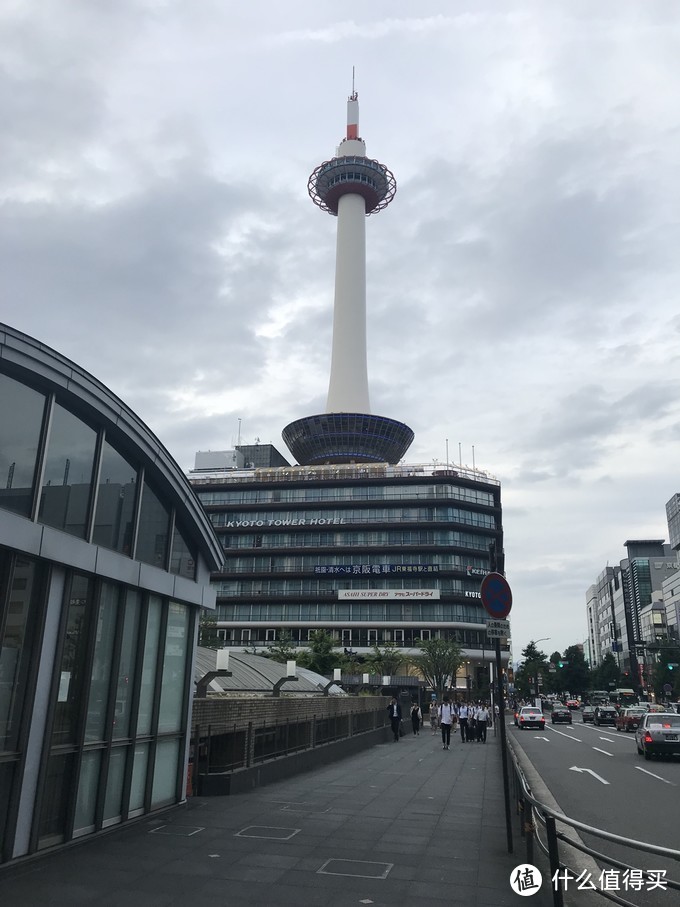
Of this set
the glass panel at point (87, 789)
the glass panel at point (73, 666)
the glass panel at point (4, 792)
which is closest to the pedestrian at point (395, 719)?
the glass panel at point (87, 789)

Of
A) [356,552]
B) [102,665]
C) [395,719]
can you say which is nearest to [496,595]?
[102,665]

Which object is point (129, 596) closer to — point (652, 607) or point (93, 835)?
point (93, 835)

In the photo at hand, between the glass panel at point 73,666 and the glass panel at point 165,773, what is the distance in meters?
2.63

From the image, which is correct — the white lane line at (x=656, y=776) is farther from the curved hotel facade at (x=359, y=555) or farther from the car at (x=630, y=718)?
the curved hotel facade at (x=359, y=555)

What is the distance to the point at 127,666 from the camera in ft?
35.1

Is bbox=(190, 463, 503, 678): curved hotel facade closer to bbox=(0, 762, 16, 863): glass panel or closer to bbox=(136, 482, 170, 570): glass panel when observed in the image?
bbox=(136, 482, 170, 570): glass panel

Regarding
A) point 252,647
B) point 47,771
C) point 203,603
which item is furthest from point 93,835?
point 252,647

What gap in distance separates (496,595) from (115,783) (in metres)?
6.22

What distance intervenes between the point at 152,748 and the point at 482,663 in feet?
270

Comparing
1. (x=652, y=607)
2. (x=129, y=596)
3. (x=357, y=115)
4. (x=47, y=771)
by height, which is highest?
(x=357, y=115)

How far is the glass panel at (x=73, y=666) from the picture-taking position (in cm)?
904

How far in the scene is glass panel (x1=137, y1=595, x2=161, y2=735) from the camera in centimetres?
1106

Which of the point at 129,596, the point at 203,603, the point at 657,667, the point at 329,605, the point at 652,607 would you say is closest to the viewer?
the point at 129,596

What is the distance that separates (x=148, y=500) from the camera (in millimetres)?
11805
